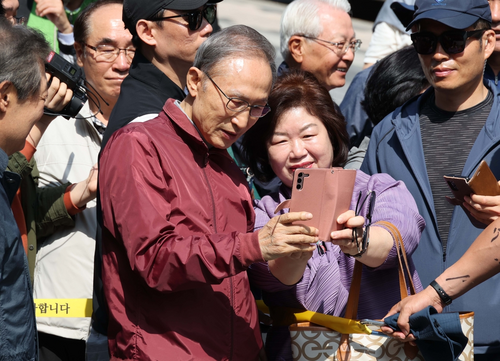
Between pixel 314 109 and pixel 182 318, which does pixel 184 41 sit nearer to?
pixel 314 109

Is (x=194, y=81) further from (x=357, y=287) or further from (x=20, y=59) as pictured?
(x=357, y=287)

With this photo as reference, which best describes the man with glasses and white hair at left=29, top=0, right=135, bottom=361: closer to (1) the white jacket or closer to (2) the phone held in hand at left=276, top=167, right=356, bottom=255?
(1) the white jacket

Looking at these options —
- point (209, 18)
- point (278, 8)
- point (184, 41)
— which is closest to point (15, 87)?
point (184, 41)

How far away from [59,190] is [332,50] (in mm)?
2037

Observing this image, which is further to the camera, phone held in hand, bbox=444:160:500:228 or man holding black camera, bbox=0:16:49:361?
phone held in hand, bbox=444:160:500:228

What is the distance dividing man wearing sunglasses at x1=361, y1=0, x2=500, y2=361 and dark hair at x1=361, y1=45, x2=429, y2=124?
493 millimetres

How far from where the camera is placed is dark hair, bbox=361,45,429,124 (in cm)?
355

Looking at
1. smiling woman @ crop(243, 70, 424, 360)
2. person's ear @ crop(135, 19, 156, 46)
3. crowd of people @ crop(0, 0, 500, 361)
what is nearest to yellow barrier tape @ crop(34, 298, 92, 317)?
crowd of people @ crop(0, 0, 500, 361)

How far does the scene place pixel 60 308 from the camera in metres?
3.01

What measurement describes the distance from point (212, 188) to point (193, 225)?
17 centimetres

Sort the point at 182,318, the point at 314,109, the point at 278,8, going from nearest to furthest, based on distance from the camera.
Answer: the point at 182,318
the point at 314,109
the point at 278,8

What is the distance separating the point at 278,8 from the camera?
1227cm

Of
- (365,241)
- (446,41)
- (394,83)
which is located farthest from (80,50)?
(365,241)

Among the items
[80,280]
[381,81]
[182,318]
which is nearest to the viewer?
[182,318]
